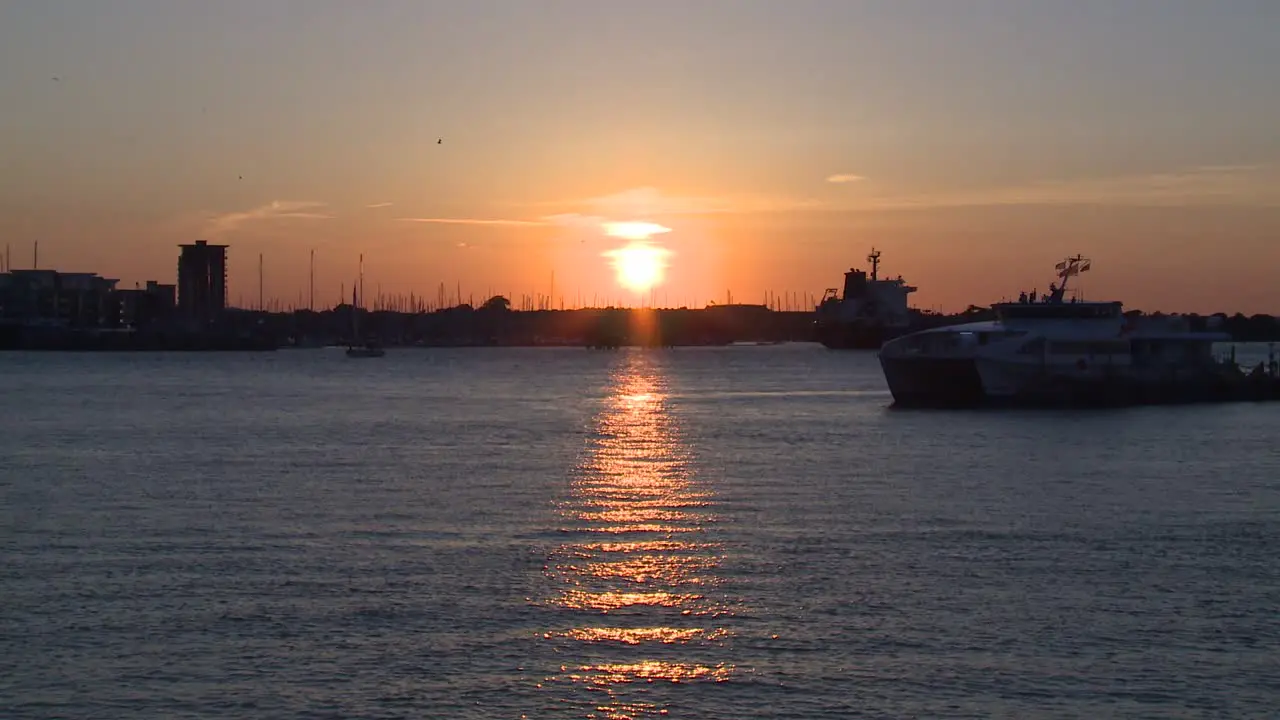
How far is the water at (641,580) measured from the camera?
18453 millimetres

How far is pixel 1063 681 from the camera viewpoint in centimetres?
1891

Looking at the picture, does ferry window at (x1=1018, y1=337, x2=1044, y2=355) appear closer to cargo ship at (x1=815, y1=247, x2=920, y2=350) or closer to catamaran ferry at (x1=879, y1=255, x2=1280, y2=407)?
catamaran ferry at (x1=879, y1=255, x2=1280, y2=407)

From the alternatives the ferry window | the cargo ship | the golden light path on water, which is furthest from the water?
the cargo ship

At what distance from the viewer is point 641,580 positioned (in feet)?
81.7

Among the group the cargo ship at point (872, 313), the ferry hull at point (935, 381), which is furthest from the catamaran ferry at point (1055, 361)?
the cargo ship at point (872, 313)

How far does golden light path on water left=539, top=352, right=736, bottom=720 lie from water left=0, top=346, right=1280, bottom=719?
8 cm

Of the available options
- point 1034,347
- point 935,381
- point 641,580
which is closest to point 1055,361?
point 1034,347

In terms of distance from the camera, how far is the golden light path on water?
61.1ft

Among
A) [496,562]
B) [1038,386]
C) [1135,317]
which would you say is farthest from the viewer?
[1135,317]

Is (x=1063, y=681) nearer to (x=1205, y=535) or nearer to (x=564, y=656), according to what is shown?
(x=564, y=656)

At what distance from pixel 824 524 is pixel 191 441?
32288 mm

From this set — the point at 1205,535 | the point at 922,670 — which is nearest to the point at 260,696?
the point at 922,670

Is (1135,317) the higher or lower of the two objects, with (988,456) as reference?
higher

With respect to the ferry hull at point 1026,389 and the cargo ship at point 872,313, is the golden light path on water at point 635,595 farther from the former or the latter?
the cargo ship at point 872,313
